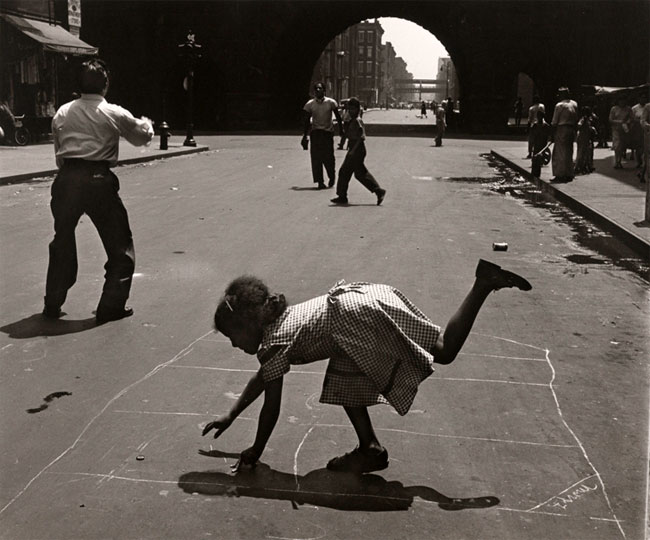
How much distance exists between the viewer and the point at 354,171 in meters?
15.9

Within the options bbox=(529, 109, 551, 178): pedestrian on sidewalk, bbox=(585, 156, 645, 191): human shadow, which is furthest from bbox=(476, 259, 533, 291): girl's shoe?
bbox=(529, 109, 551, 178): pedestrian on sidewalk

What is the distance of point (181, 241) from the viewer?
38.1ft

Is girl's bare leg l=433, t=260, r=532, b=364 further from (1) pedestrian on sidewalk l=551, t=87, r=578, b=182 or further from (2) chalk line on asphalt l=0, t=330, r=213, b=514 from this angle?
(1) pedestrian on sidewalk l=551, t=87, r=578, b=182

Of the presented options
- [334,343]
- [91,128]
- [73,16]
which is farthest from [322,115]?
[73,16]

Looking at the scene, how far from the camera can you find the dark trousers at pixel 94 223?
7.30 meters

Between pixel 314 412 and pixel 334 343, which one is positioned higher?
pixel 334 343

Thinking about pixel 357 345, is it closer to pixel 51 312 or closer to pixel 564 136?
pixel 51 312

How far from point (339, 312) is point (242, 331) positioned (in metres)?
0.42

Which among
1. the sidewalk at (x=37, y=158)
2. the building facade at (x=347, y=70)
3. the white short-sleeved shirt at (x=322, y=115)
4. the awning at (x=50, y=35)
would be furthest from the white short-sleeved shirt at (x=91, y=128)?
the building facade at (x=347, y=70)

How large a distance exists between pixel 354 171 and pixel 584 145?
860 centimetres

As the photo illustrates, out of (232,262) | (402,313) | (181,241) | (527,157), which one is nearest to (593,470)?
(402,313)

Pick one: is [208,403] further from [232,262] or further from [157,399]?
[232,262]

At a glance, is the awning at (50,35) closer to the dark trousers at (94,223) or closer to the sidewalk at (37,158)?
the sidewalk at (37,158)

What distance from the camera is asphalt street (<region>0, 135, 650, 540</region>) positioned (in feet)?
13.0
